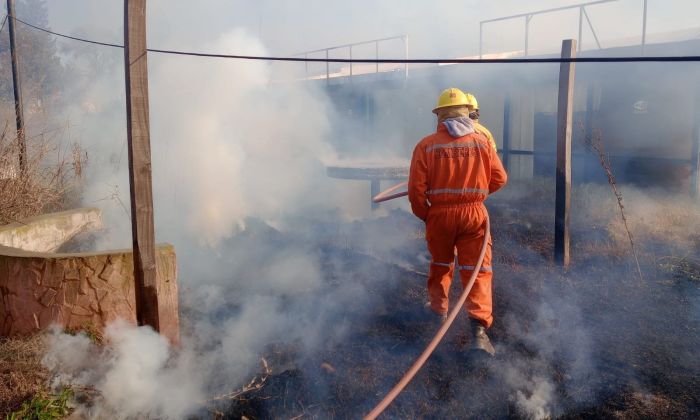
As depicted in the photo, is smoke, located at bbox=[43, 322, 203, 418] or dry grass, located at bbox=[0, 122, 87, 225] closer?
smoke, located at bbox=[43, 322, 203, 418]

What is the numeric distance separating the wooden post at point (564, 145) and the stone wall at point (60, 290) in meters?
4.28

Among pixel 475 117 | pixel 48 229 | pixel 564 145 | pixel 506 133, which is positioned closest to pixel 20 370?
pixel 48 229

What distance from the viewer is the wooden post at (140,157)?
117 inches

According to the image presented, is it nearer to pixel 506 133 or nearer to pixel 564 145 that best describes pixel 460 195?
pixel 564 145

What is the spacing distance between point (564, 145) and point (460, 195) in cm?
216

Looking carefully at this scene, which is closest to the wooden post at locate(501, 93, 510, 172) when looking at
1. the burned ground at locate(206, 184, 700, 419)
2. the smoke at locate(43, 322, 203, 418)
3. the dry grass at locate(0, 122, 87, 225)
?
the burned ground at locate(206, 184, 700, 419)

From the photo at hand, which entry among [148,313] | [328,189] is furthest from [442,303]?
[328,189]

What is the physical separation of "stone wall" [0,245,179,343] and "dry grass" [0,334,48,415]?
153mm

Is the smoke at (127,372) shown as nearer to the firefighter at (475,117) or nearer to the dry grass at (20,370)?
the dry grass at (20,370)

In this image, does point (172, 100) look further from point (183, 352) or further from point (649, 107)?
point (649, 107)

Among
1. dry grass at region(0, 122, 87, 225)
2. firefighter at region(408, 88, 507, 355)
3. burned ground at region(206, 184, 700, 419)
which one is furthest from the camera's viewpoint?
dry grass at region(0, 122, 87, 225)

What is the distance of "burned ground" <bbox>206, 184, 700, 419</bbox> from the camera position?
328 cm

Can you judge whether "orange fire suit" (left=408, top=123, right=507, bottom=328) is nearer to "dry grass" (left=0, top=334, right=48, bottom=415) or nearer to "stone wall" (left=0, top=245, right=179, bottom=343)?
"stone wall" (left=0, top=245, right=179, bottom=343)

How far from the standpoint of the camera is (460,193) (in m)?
3.88
